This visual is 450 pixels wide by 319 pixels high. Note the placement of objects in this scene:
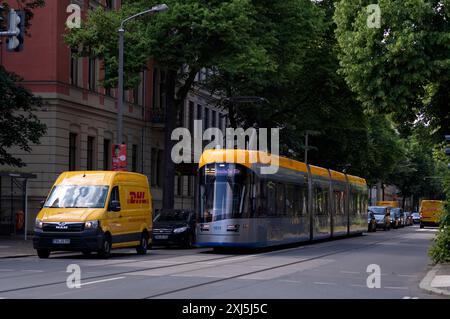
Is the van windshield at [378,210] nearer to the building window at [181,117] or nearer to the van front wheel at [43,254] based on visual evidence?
the building window at [181,117]

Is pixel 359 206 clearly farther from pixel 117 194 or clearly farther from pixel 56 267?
pixel 56 267

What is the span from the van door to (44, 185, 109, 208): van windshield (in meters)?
0.30

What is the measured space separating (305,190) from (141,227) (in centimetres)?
1017

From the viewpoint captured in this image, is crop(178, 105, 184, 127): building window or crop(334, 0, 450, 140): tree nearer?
crop(334, 0, 450, 140): tree

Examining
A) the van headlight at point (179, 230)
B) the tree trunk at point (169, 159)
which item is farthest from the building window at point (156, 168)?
the van headlight at point (179, 230)

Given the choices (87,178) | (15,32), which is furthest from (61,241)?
(15,32)

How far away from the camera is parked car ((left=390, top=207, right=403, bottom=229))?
77500 mm

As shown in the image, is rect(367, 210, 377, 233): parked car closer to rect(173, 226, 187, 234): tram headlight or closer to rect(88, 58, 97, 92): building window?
rect(88, 58, 97, 92): building window

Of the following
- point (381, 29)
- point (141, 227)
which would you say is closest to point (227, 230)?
point (141, 227)

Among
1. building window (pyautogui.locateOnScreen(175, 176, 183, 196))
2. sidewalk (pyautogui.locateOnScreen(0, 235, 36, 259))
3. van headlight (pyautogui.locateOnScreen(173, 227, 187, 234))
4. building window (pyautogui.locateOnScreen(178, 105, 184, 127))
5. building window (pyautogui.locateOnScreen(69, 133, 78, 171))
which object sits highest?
building window (pyautogui.locateOnScreen(178, 105, 184, 127))

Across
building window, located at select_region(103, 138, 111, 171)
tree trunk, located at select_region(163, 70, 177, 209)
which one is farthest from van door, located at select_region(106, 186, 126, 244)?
building window, located at select_region(103, 138, 111, 171)

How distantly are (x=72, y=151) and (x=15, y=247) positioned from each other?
12.2 metres

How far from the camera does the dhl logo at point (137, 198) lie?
26084 millimetres

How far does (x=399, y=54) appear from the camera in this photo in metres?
21.2
